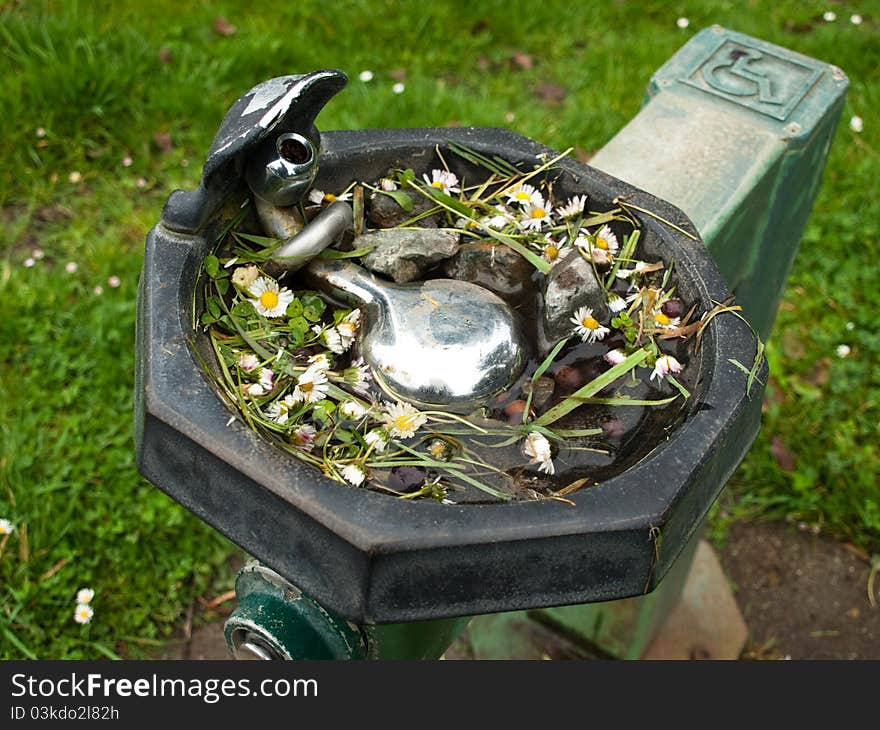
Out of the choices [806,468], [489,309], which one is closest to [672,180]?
[489,309]

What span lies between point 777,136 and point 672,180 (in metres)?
0.35

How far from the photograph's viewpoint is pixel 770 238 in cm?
256

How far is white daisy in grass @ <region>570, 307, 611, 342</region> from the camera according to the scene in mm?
1624

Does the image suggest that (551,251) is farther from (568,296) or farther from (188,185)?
(188,185)

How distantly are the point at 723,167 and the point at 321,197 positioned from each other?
102cm

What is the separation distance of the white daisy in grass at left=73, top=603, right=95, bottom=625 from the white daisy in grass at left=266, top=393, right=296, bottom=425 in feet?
4.68

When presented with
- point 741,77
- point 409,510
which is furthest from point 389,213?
point 741,77

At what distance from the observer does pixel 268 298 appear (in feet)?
5.23

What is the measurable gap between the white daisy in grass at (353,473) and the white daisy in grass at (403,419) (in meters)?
0.08

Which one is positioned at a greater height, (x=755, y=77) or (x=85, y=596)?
(x=755, y=77)

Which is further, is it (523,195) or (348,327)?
(523,195)

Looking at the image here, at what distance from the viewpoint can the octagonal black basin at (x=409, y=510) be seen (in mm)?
1247

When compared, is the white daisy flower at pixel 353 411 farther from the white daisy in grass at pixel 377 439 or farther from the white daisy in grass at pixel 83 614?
the white daisy in grass at pixel 83 614

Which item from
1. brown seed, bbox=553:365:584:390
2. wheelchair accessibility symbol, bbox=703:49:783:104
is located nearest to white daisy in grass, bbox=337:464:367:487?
brown seed, bbox=553:365:584:390
